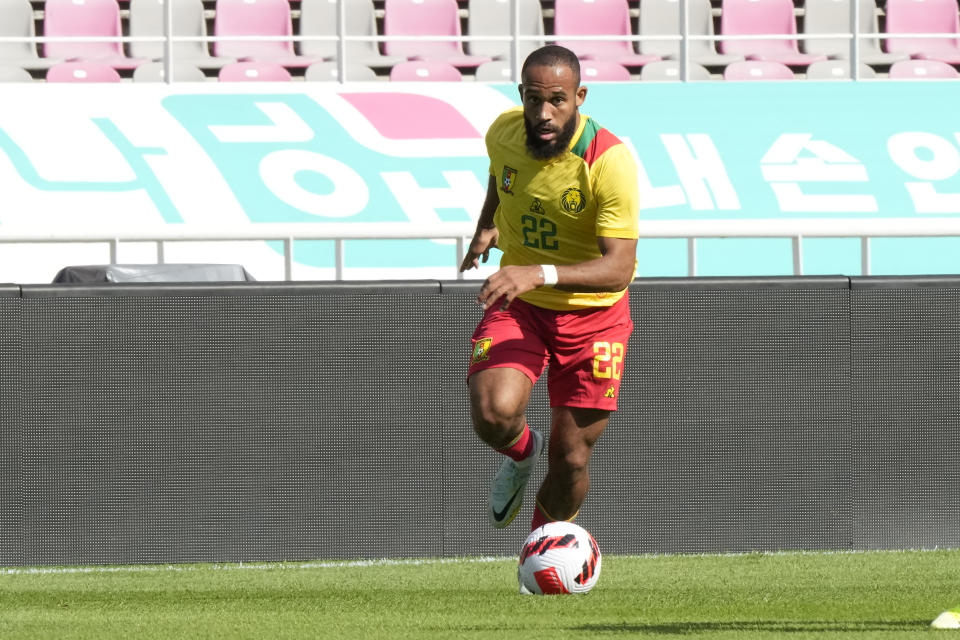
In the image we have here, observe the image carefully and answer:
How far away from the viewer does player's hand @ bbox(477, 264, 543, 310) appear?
5.48m

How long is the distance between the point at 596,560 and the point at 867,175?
31.9 feet

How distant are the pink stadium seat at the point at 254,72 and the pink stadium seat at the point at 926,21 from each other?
660 cm

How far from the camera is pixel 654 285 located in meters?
7.94

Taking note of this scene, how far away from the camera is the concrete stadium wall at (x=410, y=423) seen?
771cm

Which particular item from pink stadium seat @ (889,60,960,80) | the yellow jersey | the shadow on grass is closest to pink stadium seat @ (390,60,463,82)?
pink stadium seat @ (889,60,960,80)

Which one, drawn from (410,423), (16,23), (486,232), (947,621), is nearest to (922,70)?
(16,23)

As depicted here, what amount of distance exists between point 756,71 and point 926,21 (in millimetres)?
2415

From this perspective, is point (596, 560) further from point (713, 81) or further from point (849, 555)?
point (713, 81)

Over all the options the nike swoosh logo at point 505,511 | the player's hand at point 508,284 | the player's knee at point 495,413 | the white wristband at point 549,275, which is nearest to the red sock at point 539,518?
the nike swoosh logo at point 505,511

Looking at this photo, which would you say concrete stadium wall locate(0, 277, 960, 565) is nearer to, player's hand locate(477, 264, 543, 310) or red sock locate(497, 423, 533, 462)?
red sock locate(497, 423, 533, 462)

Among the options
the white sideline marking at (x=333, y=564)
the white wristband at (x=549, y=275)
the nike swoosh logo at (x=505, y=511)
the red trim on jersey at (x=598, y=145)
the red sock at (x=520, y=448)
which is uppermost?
the red trim on jersey at (x=598, y=145)

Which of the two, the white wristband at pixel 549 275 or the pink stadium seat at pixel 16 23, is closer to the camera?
the white wristband at pixel 549 275

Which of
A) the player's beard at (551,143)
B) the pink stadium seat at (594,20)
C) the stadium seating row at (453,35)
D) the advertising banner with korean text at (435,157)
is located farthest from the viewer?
the pink stadium seat at (594,20)

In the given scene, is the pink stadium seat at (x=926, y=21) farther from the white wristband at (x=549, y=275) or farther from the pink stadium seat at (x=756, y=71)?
the white wristband at (x=549, y=275)
